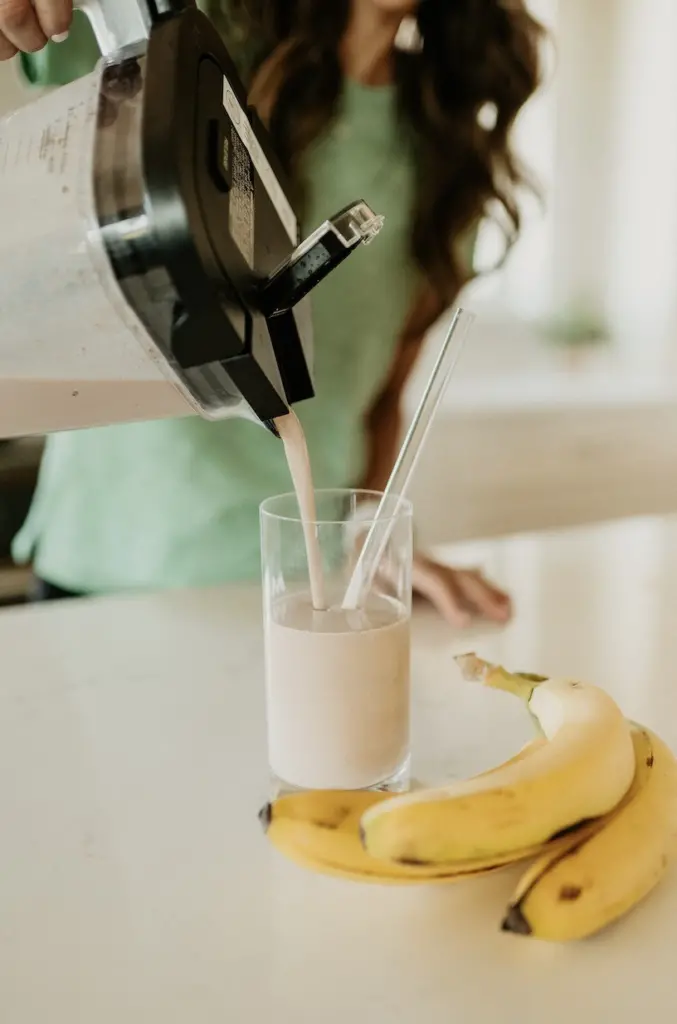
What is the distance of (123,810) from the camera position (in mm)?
557

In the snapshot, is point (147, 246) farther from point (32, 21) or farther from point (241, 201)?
point (32, 21)

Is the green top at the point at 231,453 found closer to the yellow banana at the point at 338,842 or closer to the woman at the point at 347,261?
the woman at the point at 347,261

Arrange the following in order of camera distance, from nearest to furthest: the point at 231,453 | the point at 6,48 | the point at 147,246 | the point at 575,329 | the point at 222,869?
the point at 147,246
the point at 222,869
the point at 6,48
the point at 231,453
the point at 575,329

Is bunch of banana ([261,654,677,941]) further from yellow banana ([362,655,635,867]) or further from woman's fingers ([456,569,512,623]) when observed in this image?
woman's fingers ([456,569,512,623])

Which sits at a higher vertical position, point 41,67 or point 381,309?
point 41,67

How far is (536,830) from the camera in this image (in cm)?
43

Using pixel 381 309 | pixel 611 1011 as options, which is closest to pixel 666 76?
pixel 381 309

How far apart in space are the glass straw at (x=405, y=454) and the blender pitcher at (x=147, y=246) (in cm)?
11

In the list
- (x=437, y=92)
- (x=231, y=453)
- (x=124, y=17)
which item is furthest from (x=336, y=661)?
(x=437, y=92)

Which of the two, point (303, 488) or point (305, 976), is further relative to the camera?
point (303, 488)

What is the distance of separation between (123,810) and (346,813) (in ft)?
0.53

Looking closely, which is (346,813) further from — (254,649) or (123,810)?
(254,649)

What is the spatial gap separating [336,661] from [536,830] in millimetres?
155

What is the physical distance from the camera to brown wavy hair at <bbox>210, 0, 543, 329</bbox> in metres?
1.00
